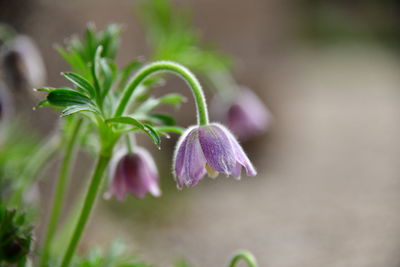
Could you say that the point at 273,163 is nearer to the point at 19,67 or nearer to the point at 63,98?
the point at 19,67

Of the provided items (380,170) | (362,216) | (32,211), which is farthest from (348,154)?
(32,211)

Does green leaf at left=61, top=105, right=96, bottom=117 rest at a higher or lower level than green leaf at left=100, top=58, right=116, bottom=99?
lower

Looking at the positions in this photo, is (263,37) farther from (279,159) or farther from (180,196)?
(180,196)

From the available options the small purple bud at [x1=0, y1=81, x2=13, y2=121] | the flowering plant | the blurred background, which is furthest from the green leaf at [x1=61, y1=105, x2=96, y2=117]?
the blurred background

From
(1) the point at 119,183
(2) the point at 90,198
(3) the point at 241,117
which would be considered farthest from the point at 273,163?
(2) the point at 90,198

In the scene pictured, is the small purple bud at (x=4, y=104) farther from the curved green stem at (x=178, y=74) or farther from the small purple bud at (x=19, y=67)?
the curved green stem at (x=178, y=74)

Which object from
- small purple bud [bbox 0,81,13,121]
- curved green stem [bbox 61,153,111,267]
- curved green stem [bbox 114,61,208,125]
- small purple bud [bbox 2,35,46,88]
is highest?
small purple bud [bbox 2,35,46,88]

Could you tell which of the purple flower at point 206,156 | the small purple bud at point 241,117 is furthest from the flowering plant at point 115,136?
the small purple bud at point 241,117

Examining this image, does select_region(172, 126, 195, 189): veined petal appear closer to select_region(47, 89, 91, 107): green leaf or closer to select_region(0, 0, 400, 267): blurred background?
select_region(47, 89, 91, 107): green leaf
